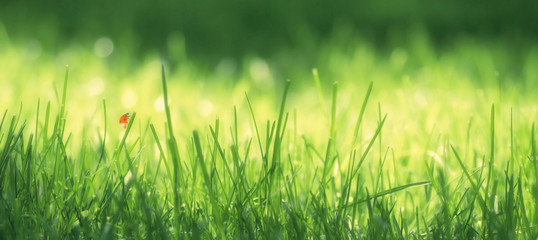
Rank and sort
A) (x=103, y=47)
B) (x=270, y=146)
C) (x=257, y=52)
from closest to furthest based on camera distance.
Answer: (x=270, y=146)
(x=103, y=47)
(x=257, y=52)

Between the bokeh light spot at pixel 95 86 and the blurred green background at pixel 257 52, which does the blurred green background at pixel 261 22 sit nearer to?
the blurred green background at pixel 257 52

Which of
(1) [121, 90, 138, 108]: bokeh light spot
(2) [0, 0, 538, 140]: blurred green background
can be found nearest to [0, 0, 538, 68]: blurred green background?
(2) [0, 0, 538, 140]: blurred green background

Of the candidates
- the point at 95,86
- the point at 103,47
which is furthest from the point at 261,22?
the point at 95,86

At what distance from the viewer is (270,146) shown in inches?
64.9

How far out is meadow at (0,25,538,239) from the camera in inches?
→ 39.6

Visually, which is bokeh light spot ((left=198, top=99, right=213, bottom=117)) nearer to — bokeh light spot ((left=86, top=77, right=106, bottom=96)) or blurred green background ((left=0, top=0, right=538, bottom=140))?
blurred green background ((left=0, top=0, right=538, bottom=140))

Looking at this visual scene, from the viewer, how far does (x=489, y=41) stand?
384cm

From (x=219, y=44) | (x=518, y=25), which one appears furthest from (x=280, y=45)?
(x=518, y=25)

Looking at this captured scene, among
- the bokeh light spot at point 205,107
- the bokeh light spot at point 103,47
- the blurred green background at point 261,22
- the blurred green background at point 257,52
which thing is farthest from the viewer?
the blurred green background at point 261,22

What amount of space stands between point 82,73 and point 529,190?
6.78 feet

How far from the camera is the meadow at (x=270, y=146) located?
1.01 metres

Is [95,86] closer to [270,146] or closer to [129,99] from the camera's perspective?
[129,99]

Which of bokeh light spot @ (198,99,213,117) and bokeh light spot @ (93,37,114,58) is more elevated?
bokeh light spot @ (93,37,114,58)

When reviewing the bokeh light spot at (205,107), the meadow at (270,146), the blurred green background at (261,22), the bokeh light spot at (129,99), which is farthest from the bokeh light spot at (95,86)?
the blurred green background at (261,22)
